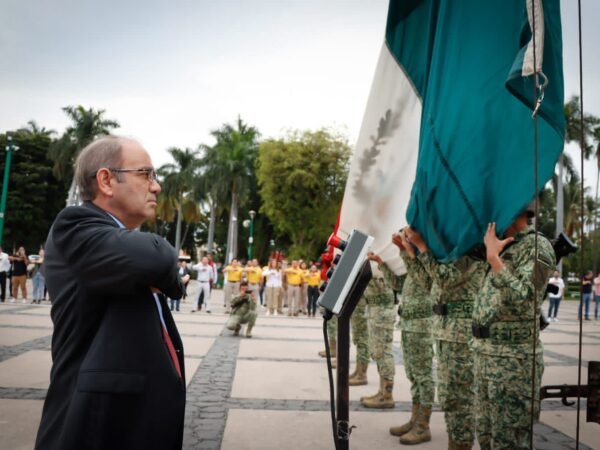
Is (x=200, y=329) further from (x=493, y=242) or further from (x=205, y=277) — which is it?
(x=493, y=242)

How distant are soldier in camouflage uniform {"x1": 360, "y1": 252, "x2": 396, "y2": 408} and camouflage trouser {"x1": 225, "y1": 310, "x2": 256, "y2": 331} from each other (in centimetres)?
474

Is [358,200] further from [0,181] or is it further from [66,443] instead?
[0,181]

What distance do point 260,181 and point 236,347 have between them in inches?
1161

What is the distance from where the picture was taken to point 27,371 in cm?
582

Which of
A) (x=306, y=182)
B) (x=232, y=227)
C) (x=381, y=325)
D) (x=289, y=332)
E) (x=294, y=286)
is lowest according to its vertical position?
(x=289, y=332)

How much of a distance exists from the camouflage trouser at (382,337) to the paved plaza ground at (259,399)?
1.49ft

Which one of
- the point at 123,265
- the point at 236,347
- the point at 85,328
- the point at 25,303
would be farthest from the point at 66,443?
the point at 25,303

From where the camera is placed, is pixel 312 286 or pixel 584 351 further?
pixel 312 286

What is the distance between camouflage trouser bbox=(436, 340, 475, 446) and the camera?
3.35 metres

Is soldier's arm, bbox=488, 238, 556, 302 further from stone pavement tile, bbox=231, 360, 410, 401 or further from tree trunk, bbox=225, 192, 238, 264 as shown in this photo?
tree trunk, bbox=225, 192, 238, 264

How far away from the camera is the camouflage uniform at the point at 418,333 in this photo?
4129 millimetres

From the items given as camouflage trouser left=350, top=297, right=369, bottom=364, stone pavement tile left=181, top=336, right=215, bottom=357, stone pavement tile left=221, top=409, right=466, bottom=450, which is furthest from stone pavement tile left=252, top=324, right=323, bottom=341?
stone pavement tile left=221, top=409, right=466, bottom=450

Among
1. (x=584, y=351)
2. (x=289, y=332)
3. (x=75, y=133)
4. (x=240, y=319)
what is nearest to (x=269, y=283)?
(x=289, y=332)

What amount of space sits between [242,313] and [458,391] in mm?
7352
